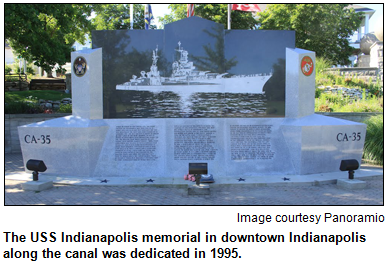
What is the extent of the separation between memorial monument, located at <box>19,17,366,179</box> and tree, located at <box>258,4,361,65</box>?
59.5 feet

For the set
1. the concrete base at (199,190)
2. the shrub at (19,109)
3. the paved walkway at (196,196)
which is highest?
the shrub at (19,109)

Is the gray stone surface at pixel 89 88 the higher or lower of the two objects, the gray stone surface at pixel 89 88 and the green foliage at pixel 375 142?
the higher

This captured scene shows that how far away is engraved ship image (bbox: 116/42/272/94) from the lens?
9680 mm

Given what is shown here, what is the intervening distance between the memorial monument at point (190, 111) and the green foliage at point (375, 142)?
1.98m

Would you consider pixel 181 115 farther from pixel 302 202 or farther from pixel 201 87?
pixel 302 202

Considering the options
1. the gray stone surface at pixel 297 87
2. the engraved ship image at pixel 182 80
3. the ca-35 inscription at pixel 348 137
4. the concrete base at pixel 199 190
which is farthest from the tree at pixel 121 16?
the concrete base at pixel 199 190

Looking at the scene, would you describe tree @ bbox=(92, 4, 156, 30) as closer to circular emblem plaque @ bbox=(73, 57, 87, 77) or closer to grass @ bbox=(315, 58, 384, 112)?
grass @ bbox=(315, 58, 384, 112)

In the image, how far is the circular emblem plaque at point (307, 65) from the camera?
9.78 meters

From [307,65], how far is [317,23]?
1879 centimetres

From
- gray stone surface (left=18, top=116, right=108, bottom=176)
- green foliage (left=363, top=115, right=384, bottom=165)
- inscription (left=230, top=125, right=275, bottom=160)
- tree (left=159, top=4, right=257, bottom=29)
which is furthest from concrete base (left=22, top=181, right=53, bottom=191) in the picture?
tree (left=159, top=4, right=257, bottom=29)

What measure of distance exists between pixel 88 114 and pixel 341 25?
2525cm

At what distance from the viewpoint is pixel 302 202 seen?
7.30 metres

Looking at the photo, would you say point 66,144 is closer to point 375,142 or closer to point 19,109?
point 19,109

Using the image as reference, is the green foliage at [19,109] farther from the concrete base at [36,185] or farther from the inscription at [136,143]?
the concrete base at [36,185]
